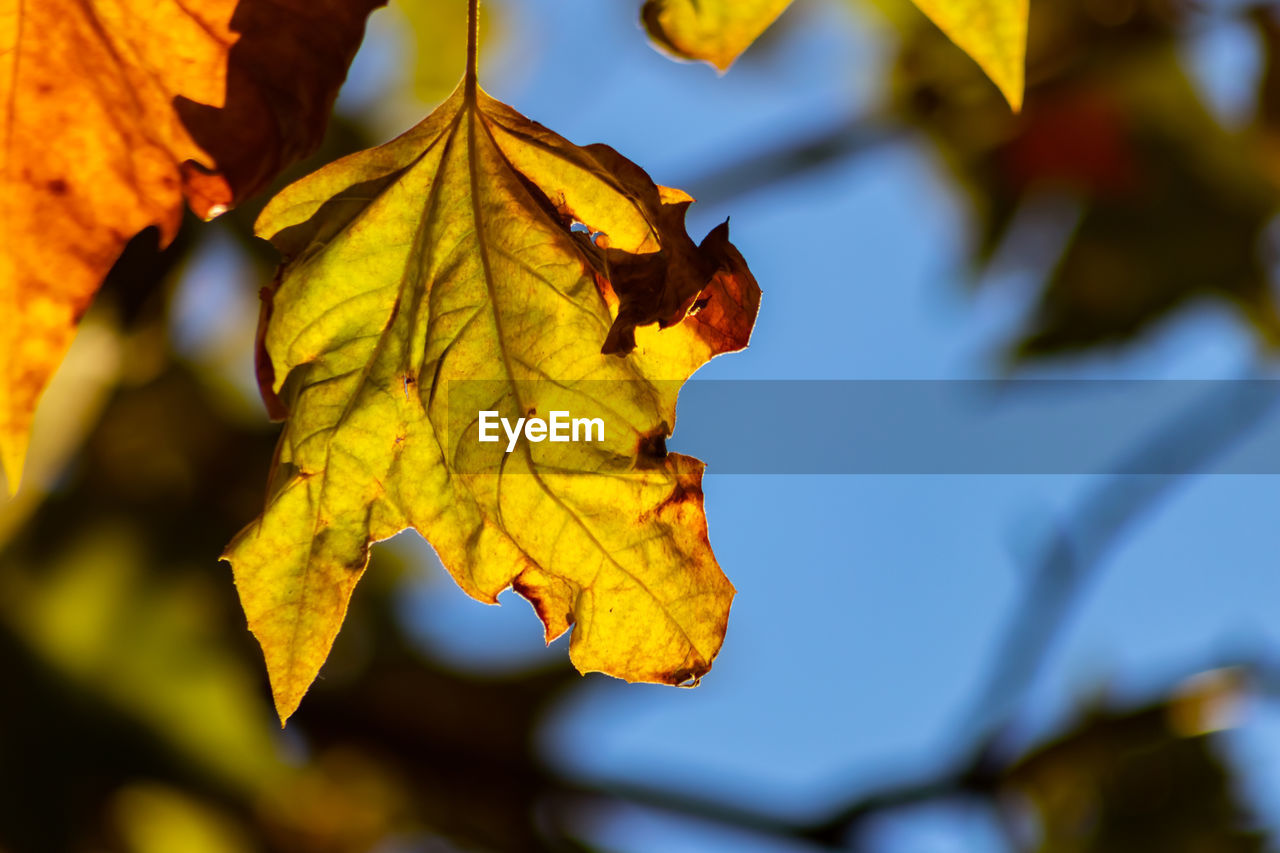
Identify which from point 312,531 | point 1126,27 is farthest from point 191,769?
point 1126,27

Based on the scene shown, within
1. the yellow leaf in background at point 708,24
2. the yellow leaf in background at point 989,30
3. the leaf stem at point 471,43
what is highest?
the leaf stem at point 471,43

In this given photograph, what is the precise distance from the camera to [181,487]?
2.08 meters

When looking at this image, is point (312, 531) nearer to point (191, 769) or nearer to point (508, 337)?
point (508, 337)

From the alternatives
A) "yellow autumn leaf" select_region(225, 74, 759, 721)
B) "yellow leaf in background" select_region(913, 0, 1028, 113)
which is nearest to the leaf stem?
"yellow autumn leaf" select_region(225, 74, 759, 721)

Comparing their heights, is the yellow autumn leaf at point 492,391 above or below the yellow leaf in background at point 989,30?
below

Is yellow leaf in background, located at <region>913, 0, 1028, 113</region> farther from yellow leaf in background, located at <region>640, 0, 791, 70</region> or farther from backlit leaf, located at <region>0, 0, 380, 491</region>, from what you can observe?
backlit leaf, located at <region>0, 0, 380, 491</region>

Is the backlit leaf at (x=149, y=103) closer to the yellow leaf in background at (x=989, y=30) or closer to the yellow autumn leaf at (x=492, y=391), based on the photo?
the yellow autumn leaf at (x=492, y=391)

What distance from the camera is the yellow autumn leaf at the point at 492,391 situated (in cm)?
61

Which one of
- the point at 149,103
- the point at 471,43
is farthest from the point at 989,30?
the point at 149,103

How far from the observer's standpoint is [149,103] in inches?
23.1

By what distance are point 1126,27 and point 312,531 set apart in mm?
2002

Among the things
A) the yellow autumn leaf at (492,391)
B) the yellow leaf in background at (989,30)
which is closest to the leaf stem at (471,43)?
the yellow autumn leaf at (492,391)

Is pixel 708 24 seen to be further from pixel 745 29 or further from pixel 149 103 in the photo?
pixel 149 103

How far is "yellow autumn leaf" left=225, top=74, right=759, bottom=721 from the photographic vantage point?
0.61 meters
